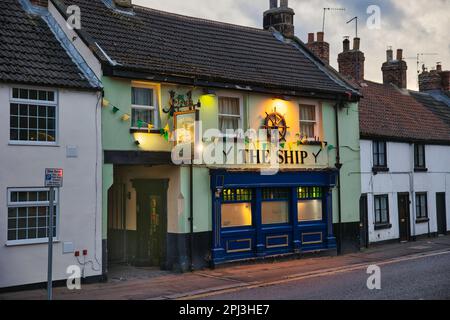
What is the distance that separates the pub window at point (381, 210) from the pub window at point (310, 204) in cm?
485

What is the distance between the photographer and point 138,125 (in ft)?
55.8

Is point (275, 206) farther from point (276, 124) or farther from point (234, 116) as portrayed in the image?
point (234, 116)

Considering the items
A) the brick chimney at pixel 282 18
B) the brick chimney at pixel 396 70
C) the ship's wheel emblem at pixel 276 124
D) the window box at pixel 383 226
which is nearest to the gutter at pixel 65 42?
the ship's wheel emblem at pixel 276 124

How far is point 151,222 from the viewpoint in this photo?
19.3 metres

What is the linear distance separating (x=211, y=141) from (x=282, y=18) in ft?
32.5

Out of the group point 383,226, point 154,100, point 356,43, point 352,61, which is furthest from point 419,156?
point 154,100

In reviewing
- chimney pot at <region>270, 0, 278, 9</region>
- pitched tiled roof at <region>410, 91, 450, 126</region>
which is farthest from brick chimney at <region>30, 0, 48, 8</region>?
pitched tiled roof at <region>410, 91, 450, 126</region>

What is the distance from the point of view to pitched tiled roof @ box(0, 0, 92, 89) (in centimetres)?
1509

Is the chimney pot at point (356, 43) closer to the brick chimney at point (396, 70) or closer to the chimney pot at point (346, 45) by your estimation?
the chimney pot at point (346, 45)

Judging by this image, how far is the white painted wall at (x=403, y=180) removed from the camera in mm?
25000
